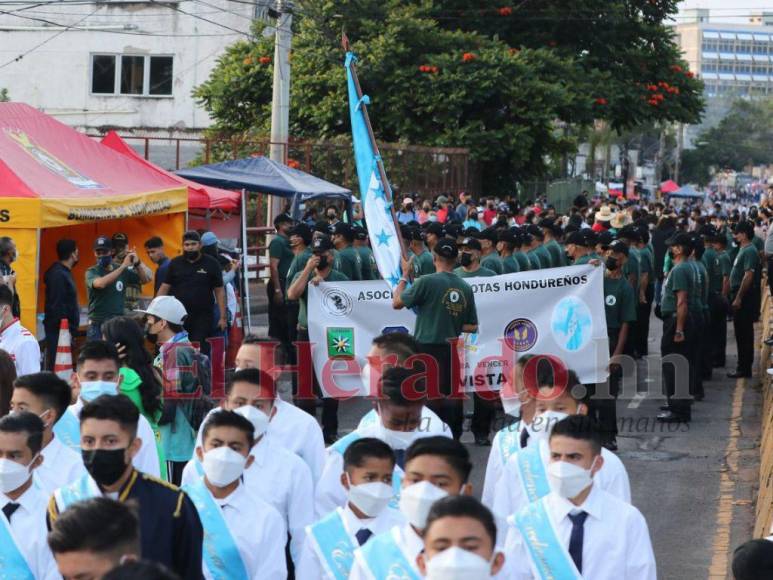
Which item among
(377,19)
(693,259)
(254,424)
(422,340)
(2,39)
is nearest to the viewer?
(254,424)

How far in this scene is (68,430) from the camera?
6949mm

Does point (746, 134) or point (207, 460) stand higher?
point (746, 134)

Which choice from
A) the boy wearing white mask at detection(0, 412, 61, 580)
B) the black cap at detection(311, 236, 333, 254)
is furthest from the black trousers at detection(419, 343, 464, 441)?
the boy wearing white mask at detection(0, 412, 61, 580)

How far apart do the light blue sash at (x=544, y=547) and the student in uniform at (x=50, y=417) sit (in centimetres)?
199

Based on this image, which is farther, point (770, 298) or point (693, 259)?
point (770, 298)

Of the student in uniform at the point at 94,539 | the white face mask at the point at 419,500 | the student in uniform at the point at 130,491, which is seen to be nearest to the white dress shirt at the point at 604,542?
the white face mask at the point at 419,500

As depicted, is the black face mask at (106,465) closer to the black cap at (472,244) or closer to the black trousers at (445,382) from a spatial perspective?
the black trousers at (445,382)

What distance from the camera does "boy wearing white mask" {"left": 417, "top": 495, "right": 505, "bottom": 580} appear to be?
4.28 m

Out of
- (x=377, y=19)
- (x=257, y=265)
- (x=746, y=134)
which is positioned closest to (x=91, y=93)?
(x=377, y=19)

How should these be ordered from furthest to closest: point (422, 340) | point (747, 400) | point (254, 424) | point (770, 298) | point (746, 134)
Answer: point (746, 134), point (770, 298), point (747, 400), point (422, 340), point (254, 424)

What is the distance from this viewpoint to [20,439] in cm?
575

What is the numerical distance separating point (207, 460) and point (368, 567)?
1049 mm

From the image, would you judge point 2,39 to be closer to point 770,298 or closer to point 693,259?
point 770,298

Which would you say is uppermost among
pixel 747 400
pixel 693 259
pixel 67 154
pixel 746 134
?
pixel 746 134
